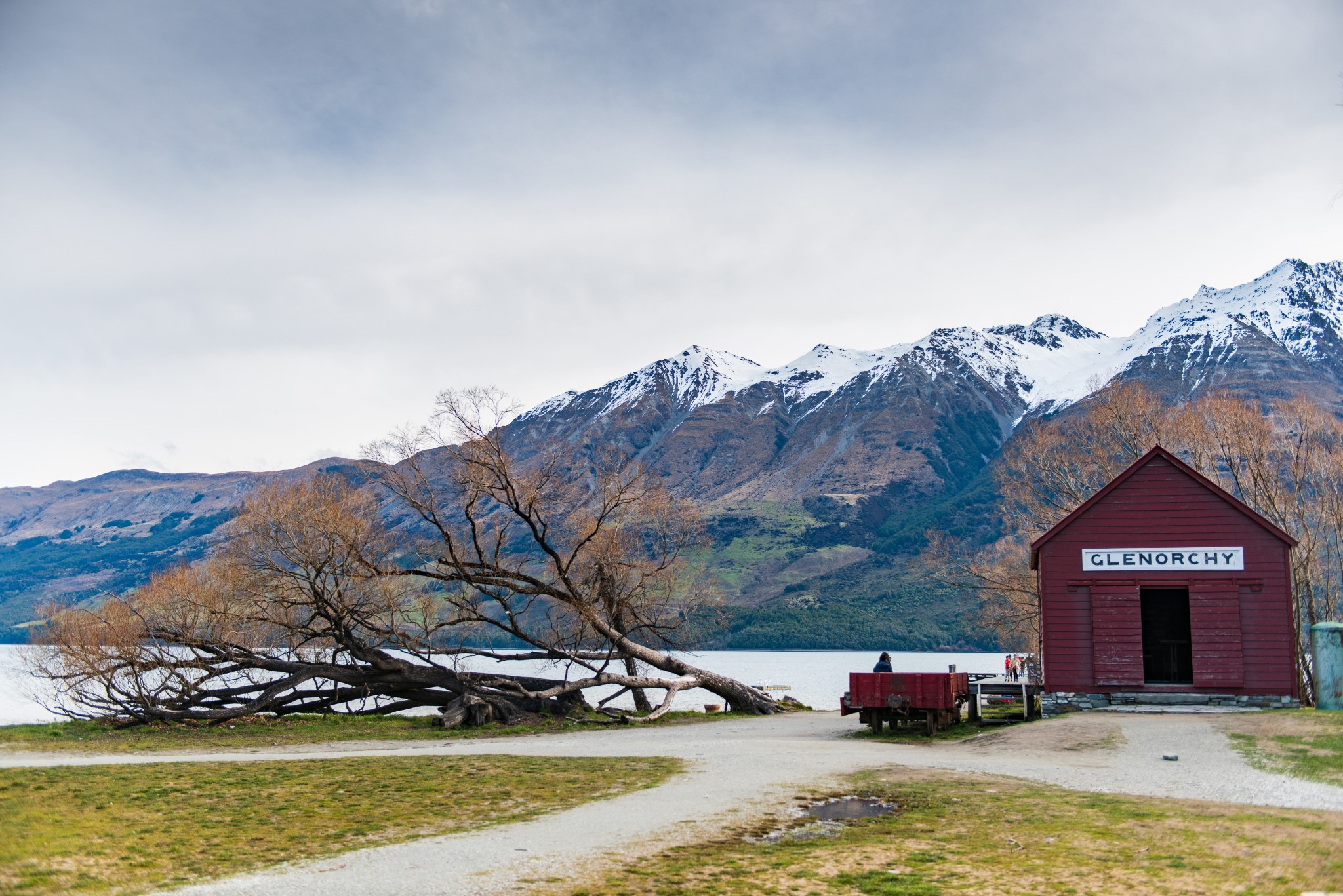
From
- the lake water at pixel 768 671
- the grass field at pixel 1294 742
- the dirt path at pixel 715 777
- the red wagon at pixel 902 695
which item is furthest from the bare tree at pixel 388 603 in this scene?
the grass field at pixel 1294 742

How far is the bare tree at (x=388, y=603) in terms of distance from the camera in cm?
3080

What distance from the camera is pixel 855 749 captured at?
918 inches

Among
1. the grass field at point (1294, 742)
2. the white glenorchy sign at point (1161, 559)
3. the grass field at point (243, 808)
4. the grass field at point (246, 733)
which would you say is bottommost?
→ the grass field at point (246, 733)

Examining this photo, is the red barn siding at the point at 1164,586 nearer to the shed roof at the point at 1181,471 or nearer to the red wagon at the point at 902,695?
the shed roof at the point at 1181,471

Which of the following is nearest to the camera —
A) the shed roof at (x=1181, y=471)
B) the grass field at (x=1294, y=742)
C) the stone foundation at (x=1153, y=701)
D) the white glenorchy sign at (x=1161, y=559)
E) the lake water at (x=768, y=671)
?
the grass field at (x=1294, y=742)

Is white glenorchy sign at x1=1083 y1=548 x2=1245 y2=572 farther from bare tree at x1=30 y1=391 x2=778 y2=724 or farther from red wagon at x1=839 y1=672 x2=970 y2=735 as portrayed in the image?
bare tree at x1=30 y1=391 x2=778 y2=724

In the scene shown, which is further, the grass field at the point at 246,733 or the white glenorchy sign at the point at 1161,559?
the white glenorchy sign at the point at 1161,559

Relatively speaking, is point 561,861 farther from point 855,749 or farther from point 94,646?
point 94,646

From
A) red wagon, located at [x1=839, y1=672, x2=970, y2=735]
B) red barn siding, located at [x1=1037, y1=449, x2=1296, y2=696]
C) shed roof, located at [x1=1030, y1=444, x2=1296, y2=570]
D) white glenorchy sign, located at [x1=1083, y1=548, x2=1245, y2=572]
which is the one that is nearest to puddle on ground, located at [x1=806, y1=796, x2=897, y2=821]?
red wagon, located at [x1=839, y1=672, x2=970, y2=735]

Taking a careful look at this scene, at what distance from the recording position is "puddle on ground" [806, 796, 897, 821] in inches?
559

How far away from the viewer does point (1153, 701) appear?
29.1 m

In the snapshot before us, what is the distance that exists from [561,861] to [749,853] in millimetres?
2132

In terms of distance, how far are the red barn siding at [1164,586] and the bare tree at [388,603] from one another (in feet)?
40.2

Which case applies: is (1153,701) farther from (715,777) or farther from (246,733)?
(246,733)
